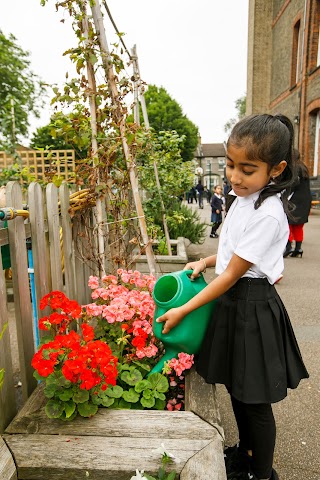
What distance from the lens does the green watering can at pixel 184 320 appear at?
1.46 m

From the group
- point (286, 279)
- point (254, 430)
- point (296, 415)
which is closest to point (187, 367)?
point (254, 430)

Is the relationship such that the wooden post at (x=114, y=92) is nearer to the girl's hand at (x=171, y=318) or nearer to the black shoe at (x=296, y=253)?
the girl's hand at (x=171, y=318)

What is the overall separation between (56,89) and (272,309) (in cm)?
185

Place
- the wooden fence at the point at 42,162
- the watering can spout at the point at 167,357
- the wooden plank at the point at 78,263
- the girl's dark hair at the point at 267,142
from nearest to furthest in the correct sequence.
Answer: the girl's dark hair at the point at 267,142 → the watering can spout at the point at 167,357 → the wooden plank at the point at 78,263 → the wooden fence at the point at 42,162

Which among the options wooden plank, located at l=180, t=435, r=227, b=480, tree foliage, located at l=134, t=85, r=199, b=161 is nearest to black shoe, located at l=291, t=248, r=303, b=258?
wooden plank, located at l=180, t=435, r=227, b=480

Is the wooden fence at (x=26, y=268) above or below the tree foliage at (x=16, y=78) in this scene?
below

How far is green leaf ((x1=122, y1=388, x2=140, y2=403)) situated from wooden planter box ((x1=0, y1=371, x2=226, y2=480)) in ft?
0.40

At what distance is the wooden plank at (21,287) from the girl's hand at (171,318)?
605mm

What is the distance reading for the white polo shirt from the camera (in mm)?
1254

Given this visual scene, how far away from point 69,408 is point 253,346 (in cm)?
68

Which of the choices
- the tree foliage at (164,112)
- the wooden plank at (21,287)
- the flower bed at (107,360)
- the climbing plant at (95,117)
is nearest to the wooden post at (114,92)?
the climbing plant at (95,117)

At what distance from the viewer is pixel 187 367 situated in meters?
1.57

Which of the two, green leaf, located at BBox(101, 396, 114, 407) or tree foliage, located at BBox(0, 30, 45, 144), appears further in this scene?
tree foliage, located at BBox(0, 30, 45, 144)

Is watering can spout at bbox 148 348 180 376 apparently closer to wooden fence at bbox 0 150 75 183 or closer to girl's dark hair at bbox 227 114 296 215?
girl's dark hair at bbox 227 114 296 215
